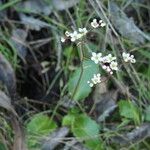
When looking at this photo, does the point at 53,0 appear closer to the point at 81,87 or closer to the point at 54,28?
the point at 54,28

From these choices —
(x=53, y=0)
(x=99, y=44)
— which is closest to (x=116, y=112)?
(x=99, y=44)

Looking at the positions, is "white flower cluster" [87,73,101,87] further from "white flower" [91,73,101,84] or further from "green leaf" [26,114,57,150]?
"green leaf" [26,114,57,150]

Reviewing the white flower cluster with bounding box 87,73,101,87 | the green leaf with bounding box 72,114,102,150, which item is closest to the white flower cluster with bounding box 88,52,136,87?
the white flower cluster with bounding box 87,73,101,87

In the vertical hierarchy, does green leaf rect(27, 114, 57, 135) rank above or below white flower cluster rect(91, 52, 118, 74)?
below

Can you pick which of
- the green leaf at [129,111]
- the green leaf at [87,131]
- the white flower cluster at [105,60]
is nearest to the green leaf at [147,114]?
the green leaf at [129,111]

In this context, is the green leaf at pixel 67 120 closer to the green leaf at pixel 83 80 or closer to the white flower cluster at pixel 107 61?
the green leaf at pixel 83 80

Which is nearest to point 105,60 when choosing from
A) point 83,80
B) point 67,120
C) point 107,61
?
point 107,61
